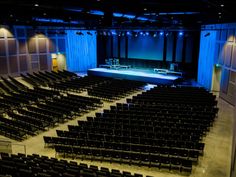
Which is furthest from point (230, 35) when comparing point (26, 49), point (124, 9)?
point (26, 49)

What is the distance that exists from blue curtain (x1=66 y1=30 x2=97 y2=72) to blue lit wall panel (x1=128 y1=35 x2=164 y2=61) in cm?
535

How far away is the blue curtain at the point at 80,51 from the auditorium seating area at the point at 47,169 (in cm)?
2481

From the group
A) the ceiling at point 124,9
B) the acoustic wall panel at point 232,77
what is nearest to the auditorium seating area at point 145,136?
the acoustic wall panel at point 232,77

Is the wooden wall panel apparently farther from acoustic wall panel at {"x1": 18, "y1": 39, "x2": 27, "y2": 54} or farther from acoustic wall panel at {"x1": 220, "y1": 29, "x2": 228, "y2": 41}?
acoustic wall panel at {"x1": 220, "y1": 29, "x2": 228, "y2": 41}

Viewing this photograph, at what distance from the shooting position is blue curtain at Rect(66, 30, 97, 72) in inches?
1300

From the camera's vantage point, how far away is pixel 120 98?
2106cm

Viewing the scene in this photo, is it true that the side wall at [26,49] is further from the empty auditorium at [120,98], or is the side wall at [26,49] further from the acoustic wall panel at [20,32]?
the empty auditorium at [120,98]

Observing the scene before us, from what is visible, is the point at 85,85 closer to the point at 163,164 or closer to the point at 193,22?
the point at 193,22

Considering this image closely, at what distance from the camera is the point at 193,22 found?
26.2 metres

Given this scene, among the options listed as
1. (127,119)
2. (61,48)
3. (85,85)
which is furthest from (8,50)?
(127,119)

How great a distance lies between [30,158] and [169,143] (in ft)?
19.2

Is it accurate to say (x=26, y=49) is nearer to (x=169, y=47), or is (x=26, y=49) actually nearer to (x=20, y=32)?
(x=20, y=32)

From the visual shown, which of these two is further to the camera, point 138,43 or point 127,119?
point 138,43

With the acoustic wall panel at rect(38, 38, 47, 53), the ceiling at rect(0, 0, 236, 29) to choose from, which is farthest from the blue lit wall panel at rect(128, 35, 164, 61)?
the acoustic wall panel at rect(38, 38, 47, 53)
